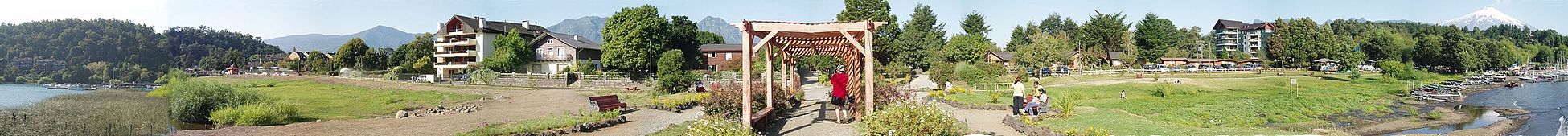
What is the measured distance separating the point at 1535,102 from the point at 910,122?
28204 mm

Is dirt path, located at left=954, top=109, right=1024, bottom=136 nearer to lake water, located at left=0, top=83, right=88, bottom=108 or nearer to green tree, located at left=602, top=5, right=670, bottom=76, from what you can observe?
lake water, located at left=0, top=83, right=88, bottom=108

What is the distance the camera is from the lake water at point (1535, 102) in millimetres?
18266

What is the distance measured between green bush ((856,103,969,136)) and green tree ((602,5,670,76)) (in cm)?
3203

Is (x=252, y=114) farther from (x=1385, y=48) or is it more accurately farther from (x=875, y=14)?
(x=1385, y=48)

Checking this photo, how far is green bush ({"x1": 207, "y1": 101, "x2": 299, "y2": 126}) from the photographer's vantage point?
48.8 ft

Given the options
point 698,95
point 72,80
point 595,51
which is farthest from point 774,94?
point 595,51

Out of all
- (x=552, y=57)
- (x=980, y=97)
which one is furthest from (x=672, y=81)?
(x=552, y=57)

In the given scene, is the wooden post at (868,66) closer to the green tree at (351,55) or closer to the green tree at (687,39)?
the green tree at (687,39)

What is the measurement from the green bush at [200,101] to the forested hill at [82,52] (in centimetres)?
912

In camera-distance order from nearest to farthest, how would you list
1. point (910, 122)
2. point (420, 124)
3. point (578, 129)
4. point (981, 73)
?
1. point (910, 122)
2. point (578, 129)
3. point (420, 124)
4. point (981, 73)

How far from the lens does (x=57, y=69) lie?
23000 mm

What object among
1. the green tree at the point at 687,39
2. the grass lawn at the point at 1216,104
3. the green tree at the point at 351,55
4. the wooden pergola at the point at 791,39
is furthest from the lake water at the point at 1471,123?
the green tree at the point at 351,55

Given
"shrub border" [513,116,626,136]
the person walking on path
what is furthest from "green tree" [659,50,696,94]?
the person walking on path

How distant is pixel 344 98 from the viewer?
26.1 m
